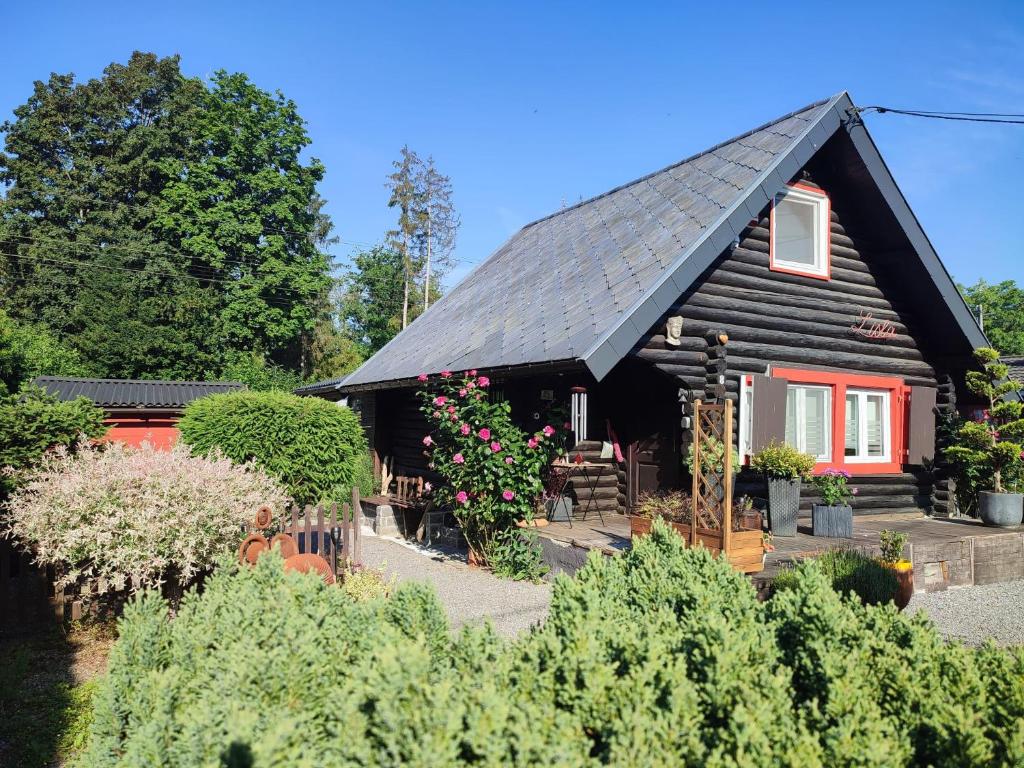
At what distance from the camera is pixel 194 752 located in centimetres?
255

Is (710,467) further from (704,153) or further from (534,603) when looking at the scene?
(704,153)

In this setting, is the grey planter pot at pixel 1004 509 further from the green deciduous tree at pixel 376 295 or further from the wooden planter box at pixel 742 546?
the green deciduous tree at pixel 376 295

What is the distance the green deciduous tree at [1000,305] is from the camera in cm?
5159

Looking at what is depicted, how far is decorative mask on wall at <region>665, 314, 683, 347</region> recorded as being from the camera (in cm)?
948

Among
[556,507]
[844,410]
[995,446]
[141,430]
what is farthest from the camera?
[141,430]

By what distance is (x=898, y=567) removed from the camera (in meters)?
7.61

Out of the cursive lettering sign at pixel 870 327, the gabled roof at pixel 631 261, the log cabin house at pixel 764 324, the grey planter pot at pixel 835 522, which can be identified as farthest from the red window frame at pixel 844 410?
the gabled roof at pixel 631 261

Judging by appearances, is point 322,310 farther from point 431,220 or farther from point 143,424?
point 143,424

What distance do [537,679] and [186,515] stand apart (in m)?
4.86

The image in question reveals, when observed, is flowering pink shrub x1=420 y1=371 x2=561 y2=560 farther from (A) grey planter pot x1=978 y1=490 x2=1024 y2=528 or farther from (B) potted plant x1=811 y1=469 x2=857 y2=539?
(A) grey planter pot x1=978 y1=490 x2=1024 y2=528

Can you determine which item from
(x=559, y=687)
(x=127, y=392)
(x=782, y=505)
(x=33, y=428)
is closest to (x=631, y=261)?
(x=782, y=505)

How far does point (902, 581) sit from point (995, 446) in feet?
13.5

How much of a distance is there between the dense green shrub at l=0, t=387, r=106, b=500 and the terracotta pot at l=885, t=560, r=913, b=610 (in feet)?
28.6

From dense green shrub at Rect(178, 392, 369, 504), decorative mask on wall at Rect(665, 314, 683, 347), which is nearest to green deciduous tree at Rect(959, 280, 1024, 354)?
decorative mask on wall at Rect(665, 314, 683, 347)
